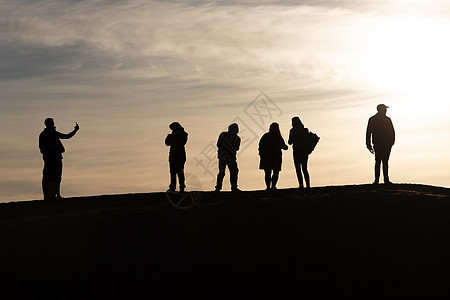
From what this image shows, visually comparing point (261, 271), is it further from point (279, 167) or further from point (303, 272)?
point (279, 167)

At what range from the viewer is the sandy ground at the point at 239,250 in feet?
48.5

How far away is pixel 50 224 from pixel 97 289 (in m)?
5.03

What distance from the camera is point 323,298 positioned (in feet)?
46.6

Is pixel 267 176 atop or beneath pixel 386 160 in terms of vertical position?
beneath

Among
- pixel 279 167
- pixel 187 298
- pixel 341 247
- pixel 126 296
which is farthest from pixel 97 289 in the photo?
pixel 279 167

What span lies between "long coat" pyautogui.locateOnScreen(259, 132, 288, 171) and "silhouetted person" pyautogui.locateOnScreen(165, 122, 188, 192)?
2.40 meters

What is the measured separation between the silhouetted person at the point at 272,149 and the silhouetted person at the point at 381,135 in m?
2.58

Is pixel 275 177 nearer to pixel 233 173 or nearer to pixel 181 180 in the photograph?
pixel 233 173

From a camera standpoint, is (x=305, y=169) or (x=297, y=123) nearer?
(x=297, y=123)

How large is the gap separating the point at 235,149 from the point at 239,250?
8353 millimetres

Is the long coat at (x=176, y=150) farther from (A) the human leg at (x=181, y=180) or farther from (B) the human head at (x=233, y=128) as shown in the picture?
(B) the human head at (x=233, y=128)

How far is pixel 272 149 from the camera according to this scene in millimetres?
25250

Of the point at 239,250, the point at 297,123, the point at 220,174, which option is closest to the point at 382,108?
the point at 297,123

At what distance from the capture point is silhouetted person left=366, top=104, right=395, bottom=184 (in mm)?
24344
